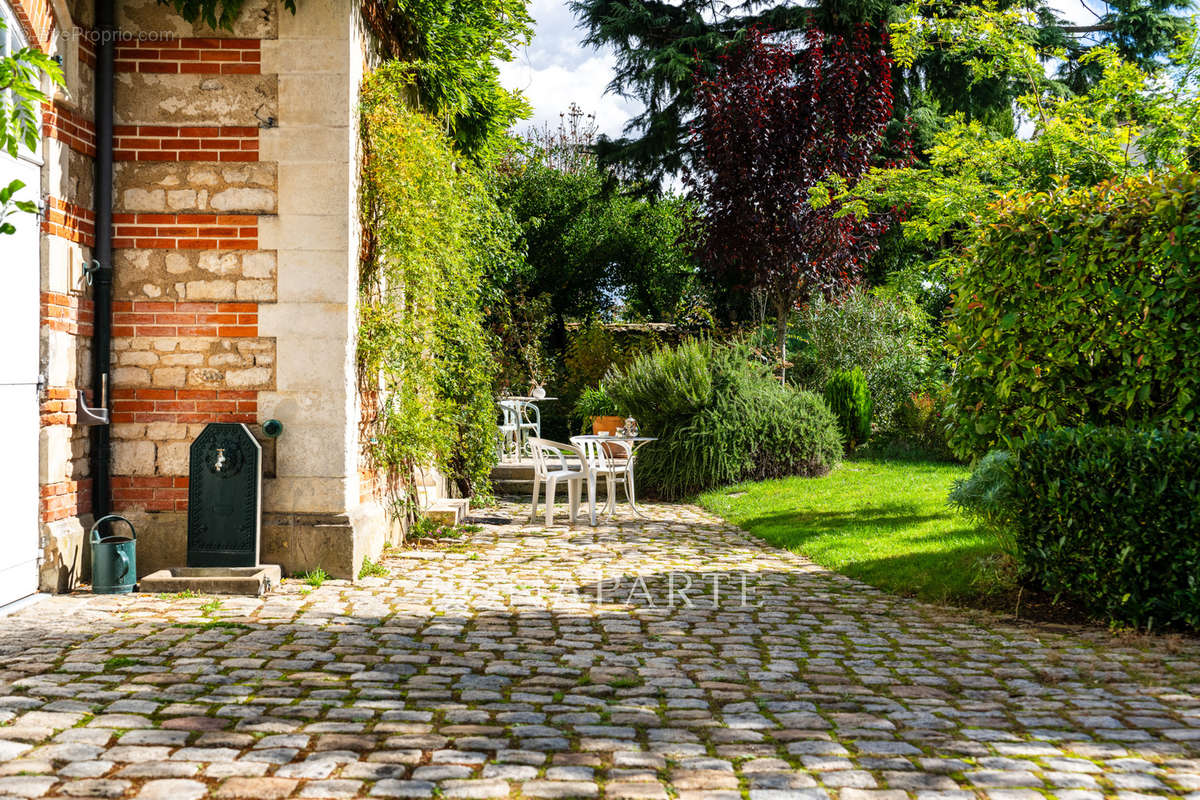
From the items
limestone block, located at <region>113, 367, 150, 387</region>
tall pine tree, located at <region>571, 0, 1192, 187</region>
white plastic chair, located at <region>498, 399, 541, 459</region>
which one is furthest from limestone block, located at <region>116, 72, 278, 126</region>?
A: tall pine tree, located at <region>571, 0, 1192, 187</region>

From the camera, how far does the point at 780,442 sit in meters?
12.4

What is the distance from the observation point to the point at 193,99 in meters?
6.23

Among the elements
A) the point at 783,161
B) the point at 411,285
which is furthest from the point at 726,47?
the point at 411,285

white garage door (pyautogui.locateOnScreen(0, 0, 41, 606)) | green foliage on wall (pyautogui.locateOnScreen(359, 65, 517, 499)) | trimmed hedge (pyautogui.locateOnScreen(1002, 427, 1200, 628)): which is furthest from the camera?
green foliage on wall (pyautogui.locateOnScreen(359, 65, 517, 499))

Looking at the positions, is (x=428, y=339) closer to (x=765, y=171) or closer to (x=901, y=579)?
(x=901, y=579)

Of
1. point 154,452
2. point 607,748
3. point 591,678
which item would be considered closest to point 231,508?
point 154,452

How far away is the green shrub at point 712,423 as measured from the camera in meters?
12.1

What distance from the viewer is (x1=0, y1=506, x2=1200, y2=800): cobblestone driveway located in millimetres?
2896

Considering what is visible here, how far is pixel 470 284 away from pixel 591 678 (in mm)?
5123

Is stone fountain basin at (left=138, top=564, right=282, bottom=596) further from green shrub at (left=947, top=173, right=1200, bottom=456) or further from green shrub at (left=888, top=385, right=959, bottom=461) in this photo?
green shrub at (left=888, top=385, right=959, bottom=461)

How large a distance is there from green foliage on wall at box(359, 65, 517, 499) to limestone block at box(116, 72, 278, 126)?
2.39ft

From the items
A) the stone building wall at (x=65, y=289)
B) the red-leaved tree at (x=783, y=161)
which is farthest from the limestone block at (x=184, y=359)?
the red-leaved tree at (x=783, y=161)

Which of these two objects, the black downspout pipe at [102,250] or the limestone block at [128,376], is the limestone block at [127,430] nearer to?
the black downspout pipe at [102,250]

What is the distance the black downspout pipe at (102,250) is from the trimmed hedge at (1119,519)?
563cm
